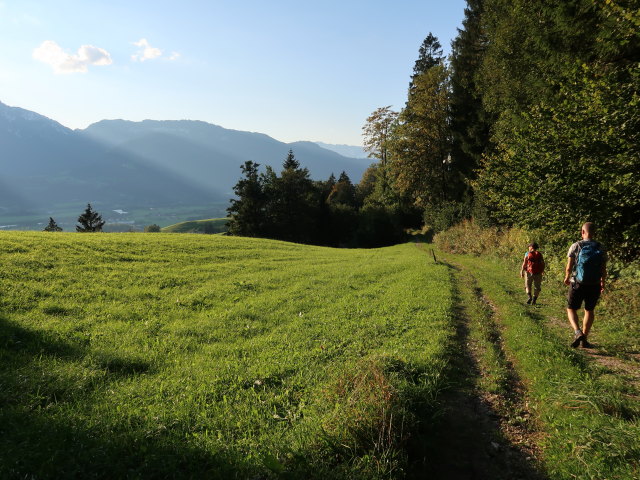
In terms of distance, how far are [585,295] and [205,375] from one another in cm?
916

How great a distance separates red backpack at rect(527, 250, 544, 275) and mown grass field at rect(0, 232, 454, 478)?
303cm

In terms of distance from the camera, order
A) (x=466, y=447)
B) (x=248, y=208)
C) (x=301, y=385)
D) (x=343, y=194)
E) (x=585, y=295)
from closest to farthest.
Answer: (x=466, y=447) < (x=301, y=385) < (x=585, y=295) < (x=248, y=208) < (x=343, y=194)

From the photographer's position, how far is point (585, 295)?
27.3 ft

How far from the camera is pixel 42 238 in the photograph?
1677 cm

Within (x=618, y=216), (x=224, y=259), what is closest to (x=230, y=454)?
(x=618, y=216)

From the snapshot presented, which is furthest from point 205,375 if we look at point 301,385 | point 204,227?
point 204,227

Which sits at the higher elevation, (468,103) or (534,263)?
(468,103)

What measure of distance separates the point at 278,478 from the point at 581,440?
4245mm

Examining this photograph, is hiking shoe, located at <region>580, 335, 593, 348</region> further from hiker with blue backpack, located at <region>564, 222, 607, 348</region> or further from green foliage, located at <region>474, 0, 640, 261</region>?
green foliage, located at <region>474, 0, 640, 261</region>

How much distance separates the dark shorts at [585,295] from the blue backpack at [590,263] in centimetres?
17

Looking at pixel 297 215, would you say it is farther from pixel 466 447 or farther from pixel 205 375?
pixel 466 447

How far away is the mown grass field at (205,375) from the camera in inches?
165

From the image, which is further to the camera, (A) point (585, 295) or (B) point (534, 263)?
(B) point (534, 263)

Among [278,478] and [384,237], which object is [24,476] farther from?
[384,237]
